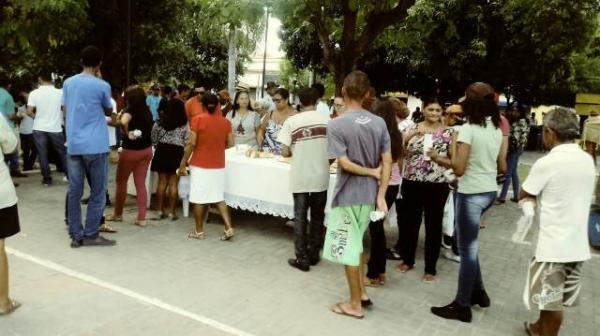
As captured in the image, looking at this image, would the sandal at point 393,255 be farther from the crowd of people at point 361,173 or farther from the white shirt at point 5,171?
the white shirt at point 5,171

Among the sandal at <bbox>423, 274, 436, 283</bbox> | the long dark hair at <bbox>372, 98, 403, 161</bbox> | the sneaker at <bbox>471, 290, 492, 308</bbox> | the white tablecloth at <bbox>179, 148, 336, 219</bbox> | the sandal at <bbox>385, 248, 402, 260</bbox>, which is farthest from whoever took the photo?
the white tablecloth at <bbox>179, 148, 336, 219</bbox>

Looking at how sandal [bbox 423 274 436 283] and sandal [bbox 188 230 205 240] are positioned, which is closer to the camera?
sandal [bbox 423 274 436 283]

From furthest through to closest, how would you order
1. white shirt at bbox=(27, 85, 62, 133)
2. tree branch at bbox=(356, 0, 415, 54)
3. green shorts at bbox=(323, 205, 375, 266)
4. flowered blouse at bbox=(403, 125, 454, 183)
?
white shirt at bbox=(27, 85, 62, 133) < tree branch at bbox=(356, 0, 415, 54) < flowered blouse at bbox=(403, 125, 454, 183) < green shorts at bbox=(323, 205, 375, 266)

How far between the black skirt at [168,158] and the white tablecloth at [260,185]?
0.69 meters

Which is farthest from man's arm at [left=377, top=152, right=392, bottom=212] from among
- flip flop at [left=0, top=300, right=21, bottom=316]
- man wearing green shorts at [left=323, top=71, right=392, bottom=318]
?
flip flop at [left=0, top=300, right=21, bottom=316]

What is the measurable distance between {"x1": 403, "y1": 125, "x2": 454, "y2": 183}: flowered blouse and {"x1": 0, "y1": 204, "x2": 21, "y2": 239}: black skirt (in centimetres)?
354

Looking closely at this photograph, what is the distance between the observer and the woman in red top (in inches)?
243

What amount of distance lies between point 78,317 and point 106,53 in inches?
425

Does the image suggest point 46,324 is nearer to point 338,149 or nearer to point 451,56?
point 338,149

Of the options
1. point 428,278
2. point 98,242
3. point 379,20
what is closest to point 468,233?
point 428,278

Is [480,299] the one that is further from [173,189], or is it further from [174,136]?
[174,136]

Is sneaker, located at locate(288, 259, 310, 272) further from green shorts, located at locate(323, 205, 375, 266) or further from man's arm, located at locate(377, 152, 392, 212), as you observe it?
man's arm, located at locate(377, 152, 392, 212)

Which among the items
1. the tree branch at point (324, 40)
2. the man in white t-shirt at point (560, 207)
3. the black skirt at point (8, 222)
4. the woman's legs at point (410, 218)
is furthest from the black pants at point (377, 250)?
the tree branch at point (324, 40)

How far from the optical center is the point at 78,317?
4074 mm
